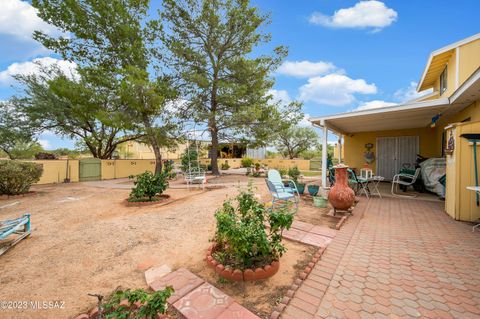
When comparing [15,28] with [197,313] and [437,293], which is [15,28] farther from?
[437,293]

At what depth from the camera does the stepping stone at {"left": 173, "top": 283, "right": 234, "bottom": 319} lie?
1.85 metres

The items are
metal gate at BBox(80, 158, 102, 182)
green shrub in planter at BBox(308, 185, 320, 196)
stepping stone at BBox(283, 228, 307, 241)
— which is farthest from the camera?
metal gate at BBox(80, 158, 102, 182)

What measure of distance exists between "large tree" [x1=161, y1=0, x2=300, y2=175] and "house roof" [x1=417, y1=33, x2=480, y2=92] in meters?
6.64

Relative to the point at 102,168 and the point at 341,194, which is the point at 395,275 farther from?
the point at 102,168

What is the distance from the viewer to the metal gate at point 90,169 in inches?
487

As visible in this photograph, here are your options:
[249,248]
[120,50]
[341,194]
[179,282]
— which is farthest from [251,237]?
[120,50]

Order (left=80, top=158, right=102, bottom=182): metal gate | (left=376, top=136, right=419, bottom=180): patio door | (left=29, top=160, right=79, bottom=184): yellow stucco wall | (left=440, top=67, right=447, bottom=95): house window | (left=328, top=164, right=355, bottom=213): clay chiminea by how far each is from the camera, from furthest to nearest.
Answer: (left=80, top=158, right=102, bottom=182): metal gate
(left=29, top=160, right=79, bottom=184): yellow stucco wall
(left=376, top=136, right=419, bottom=180): patio door
(left=440, top=67, right=447, bottom=95): house window
(left=328, top=164, right=355, bottom=213): clay chiminea

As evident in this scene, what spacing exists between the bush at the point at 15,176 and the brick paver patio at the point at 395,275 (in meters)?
10.3

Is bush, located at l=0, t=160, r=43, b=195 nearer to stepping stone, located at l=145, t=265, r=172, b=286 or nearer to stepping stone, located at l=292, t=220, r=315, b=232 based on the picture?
stepping stone, located at l=145, t=265, r=172, b=286

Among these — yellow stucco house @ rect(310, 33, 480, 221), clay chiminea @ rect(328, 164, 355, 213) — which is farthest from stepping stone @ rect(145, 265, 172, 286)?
→ yellow stucco house @ rect(310, 33, 480, 221)

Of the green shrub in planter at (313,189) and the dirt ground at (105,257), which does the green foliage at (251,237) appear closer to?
the dirt ground at (105,257)

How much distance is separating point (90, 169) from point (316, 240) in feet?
46.3

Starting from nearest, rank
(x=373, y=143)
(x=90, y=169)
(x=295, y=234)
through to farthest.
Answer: (x=295, y=234), (x=373, y=143), (x=90, y=169)

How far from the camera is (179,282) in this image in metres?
2.33
